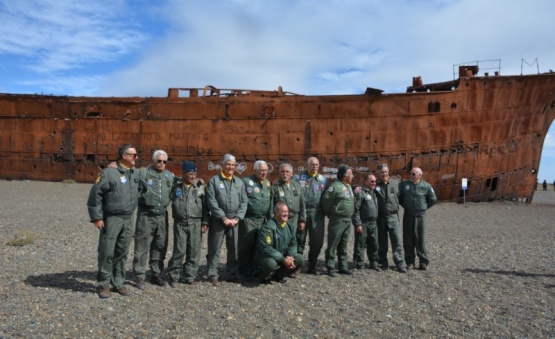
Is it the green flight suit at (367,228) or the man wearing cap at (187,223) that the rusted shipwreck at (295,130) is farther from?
the man wearing cap at (187,223)

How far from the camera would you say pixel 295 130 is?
16.5m

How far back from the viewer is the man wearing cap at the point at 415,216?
6961mm

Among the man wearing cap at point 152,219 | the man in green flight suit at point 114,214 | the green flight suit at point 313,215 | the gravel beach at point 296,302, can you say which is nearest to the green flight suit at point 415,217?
the gravel beach at point 296,302

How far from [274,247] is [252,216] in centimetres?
61

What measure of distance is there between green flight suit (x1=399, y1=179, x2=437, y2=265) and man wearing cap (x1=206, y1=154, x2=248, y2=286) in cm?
283

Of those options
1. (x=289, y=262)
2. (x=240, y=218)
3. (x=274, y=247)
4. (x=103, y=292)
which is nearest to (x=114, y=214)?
(x=103, y=292)

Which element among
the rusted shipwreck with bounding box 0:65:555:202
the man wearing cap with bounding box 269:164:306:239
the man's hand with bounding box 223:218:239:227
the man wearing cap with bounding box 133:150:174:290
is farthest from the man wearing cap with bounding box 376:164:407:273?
the rusted shipwreck with bounding box 0:65:555:202

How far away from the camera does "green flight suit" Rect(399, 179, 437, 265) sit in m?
6.96

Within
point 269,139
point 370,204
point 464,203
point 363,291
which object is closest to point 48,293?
point 363,291

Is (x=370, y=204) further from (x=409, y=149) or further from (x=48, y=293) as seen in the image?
(x=409, y=149)

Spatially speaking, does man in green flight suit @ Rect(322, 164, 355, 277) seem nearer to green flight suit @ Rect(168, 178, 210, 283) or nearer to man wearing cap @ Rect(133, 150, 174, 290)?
green flight suit @ Rect(168, 178, 210, 283)

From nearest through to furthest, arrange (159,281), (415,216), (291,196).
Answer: (159,281)
(291,196)
(415,216)

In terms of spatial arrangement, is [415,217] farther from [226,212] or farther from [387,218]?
[226,212]

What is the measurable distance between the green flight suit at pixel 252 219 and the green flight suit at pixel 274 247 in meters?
0.28
